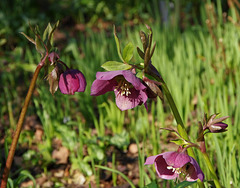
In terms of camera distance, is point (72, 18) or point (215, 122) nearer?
point (215, 122)

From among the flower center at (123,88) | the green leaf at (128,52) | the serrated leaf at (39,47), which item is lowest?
the flower center at (123,88)

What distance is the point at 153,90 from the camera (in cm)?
83

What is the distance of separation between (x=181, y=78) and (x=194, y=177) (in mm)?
1342

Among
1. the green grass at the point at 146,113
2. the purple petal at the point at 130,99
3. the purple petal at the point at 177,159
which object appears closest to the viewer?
the purple petal at the point at 177,159

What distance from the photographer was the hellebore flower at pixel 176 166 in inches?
31.9

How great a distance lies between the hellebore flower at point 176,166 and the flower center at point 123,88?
0.19 meters

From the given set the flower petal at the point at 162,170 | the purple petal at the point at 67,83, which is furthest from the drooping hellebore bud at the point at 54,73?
the flower petal at the point at 162,170

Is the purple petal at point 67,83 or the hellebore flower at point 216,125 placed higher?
the purple petal at point 67,83

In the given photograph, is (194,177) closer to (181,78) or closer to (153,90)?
(153,90)

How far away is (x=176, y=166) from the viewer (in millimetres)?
804

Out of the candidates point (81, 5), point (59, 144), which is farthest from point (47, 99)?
point (81, 5)

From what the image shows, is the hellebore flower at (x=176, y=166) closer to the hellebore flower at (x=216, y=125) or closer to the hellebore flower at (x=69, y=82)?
the hellebore flower at (x=216, y=125)

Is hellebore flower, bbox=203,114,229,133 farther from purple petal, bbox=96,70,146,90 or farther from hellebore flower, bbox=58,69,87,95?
Result: hellebore flower, bbox=58,69,87,95

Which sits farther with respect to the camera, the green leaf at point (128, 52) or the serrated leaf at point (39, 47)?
the serrated leaf at point (39, 47)
